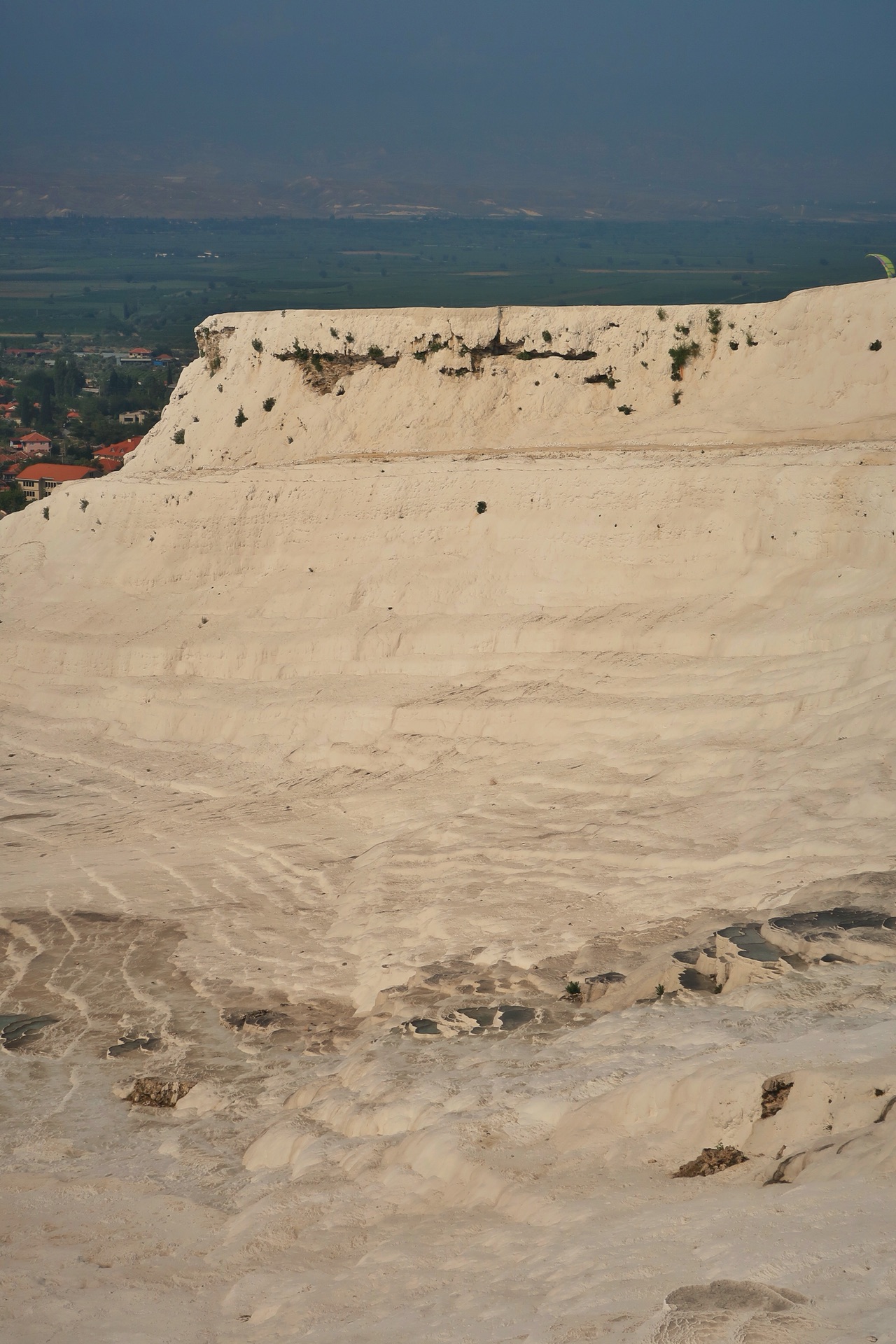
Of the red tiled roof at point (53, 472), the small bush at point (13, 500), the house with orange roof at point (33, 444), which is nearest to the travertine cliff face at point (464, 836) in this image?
the small bush at point (13, 500)

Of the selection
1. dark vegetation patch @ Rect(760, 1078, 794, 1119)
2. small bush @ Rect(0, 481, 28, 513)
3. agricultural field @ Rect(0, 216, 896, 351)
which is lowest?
dark vegetation patch @ Rect(760, 1078, 794, 1119)

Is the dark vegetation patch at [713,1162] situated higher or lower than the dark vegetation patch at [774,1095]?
lower

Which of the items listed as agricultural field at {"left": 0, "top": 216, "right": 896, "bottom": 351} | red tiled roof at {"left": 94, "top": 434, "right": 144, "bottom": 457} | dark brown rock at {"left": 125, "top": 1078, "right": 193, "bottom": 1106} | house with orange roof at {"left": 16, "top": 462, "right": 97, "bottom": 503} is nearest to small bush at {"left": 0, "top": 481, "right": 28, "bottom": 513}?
house with orange roof at {"left": 16, "top": 462, "right": 97, "bottom": 503}

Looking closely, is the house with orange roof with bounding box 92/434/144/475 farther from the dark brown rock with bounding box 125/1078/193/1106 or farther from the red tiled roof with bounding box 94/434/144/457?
the dark brown rock with bounding box 125/1078/193/1106

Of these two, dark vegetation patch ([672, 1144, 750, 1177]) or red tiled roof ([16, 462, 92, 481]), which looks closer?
dark vegetation patch ([672, 1144, 750, 1177])

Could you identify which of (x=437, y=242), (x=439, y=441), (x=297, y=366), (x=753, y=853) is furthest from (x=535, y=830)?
(x=437, y=242)

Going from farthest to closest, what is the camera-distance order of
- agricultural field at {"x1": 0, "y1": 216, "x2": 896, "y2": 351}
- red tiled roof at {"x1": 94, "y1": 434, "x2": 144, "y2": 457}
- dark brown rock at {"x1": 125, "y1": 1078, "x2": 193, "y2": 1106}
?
agricultural field at {"x1": 0, "y1": 216, "x2": 896, "y2": 351}, red tiled roof at {"x1": 94, "y1": 434, "x2": 144, "y2": 457}, dark brown rock at {"x1": 125, "y1": 1078, "x2": 193, "y2": 1106}

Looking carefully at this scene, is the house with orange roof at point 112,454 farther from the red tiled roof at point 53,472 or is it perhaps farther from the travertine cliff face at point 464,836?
the travertine cliff face at point 464,836
